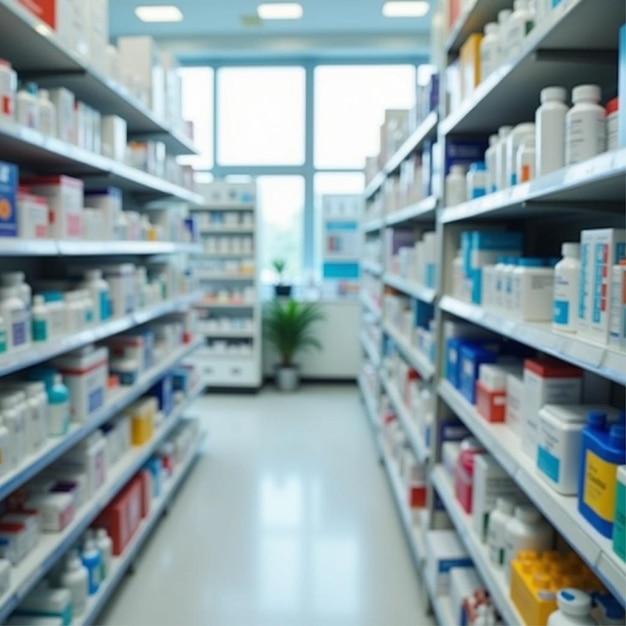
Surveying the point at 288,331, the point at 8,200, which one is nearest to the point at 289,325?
the point at 288,331

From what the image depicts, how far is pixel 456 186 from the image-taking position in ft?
7.94

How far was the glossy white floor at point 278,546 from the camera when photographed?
257cm

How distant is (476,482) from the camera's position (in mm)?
2068

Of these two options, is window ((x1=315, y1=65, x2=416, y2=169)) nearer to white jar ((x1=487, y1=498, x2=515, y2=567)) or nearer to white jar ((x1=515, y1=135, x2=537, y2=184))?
white jar ((x1=515, y1=135, x2=537, y2=184))

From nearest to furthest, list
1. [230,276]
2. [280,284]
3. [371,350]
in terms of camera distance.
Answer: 1. [371,350]
2. [230,276]
3. [280,284]

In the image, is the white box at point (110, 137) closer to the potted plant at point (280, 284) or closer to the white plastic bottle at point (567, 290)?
the white plastic bottle at point (567, 290)

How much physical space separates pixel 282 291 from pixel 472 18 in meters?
5.09

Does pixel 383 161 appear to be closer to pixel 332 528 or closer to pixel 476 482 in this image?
pixel 332 528

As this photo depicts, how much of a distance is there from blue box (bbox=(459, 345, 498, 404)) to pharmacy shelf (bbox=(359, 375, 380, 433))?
2.49 meters

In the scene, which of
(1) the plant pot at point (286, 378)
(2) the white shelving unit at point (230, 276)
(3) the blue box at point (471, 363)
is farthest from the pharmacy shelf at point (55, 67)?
(1) the plant pot at point (286, 378)

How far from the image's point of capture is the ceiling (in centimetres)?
618

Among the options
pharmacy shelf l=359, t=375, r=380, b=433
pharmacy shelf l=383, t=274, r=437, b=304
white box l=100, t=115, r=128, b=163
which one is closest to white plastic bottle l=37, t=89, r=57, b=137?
white box l=100, t=115, r=128, b=163

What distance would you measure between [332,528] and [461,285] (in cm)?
168

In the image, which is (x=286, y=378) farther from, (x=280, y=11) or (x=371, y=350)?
(x=280, y=11)
